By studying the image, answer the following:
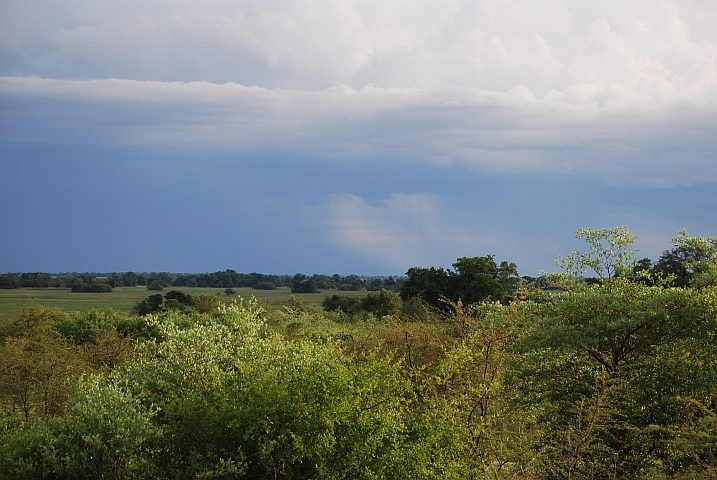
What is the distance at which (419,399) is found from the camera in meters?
18.5

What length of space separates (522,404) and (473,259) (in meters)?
41.6

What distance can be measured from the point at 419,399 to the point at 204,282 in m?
138

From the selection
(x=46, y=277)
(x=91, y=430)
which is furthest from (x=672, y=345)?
(x=46, y=277)

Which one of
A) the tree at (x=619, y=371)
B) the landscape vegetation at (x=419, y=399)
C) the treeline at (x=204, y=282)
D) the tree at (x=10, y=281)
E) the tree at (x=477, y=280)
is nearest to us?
the landscape vegetation at (x=419, y=399)

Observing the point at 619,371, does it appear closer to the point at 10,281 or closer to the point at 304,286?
the point at 304,286

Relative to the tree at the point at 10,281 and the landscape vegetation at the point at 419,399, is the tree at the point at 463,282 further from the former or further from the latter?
the tree at the point at 10,281

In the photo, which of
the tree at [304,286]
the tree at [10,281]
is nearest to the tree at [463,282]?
the tree at [304,286]

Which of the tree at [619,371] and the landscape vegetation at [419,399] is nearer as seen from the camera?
the landscape vegetation at [419,399]

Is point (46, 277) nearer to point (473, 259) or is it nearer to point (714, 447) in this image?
point (473, 259)

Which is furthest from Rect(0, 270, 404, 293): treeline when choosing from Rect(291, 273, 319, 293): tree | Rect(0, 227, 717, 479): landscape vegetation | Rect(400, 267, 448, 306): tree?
Rect(0, 227, 717, 479): landscape vegetation

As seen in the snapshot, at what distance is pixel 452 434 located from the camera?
14.5 metres

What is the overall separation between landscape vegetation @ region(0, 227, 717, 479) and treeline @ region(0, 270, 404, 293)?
104 metres

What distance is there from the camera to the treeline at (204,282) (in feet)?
422

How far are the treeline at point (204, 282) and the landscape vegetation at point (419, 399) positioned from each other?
103527 mm
